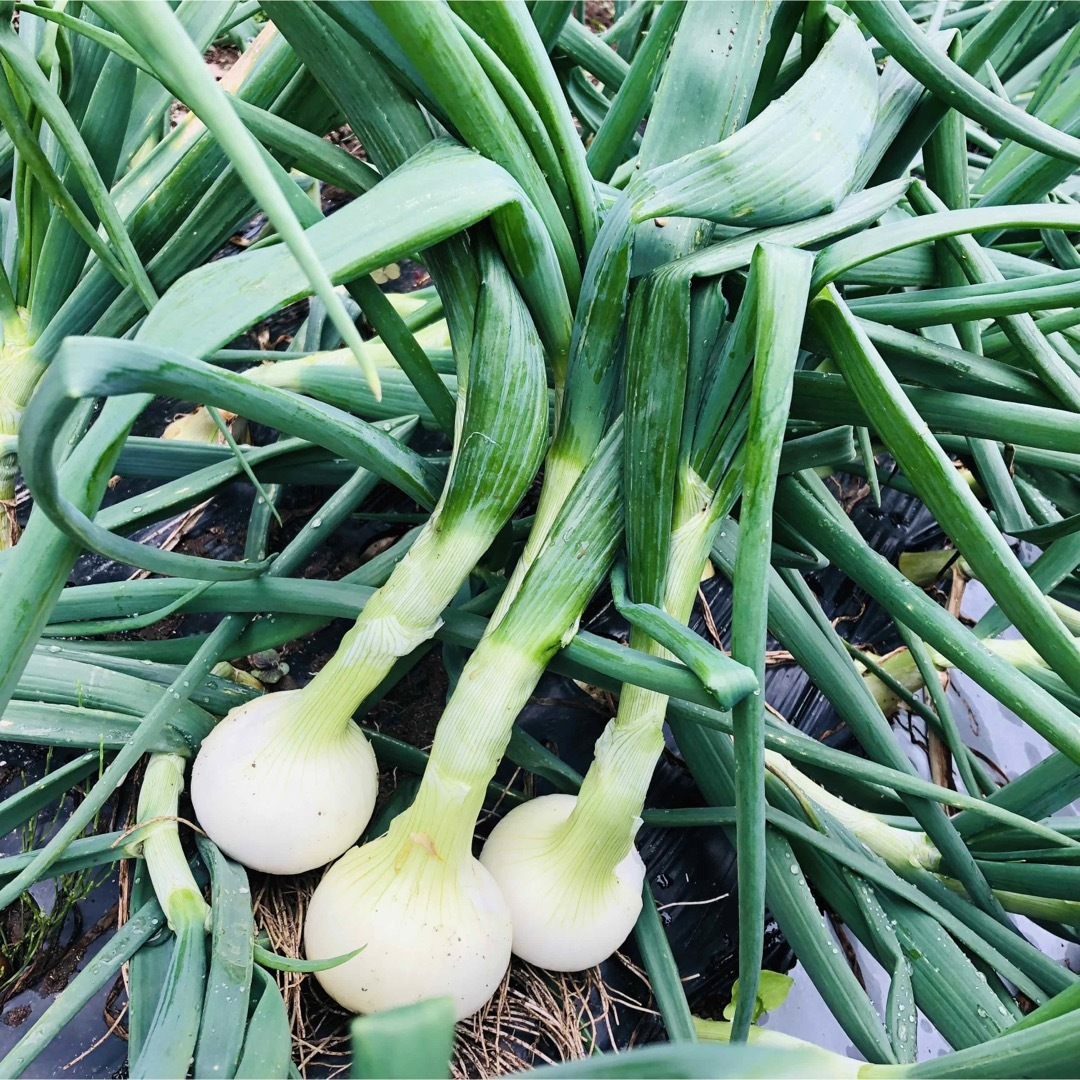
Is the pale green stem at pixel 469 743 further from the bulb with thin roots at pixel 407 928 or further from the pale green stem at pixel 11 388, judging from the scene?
the pale green stem at pixel 11 388

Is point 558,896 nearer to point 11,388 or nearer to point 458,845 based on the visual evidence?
point 458,845

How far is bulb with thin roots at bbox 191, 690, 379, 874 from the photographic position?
558 millimetres

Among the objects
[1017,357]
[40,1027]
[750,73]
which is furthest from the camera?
[1017,357]

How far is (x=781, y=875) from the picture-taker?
646 millimetres

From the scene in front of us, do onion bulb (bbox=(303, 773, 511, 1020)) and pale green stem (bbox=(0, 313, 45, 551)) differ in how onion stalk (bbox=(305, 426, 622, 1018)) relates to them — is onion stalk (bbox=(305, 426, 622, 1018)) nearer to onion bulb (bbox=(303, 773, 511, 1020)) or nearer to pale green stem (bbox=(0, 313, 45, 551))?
onion bulb (bbox=(303, 773, 511, 1020))

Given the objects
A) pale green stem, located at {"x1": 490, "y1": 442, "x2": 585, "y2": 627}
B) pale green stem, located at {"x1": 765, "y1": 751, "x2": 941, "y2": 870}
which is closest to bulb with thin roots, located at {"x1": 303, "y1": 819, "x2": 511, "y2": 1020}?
pale green stem, located at {"x1": 490, "y1": 442, "x2": 585, "y2": 627}

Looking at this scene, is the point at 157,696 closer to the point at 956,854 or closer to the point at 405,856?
the point at 405,856

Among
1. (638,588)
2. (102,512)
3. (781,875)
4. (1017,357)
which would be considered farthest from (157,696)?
(1017,357)

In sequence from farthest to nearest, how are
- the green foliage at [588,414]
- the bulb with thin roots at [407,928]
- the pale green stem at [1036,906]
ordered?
1. the pale green stem at [1036,906]
2. the bulb with thin roots at [407,928]
3. the green foliage at [588,414]

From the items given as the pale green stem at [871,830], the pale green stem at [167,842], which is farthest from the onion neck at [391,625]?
the pale green stem at [871,830]

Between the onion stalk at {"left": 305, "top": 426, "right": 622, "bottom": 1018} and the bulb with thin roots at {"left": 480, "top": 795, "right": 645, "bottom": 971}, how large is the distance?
0.10 feet

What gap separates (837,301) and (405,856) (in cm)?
42

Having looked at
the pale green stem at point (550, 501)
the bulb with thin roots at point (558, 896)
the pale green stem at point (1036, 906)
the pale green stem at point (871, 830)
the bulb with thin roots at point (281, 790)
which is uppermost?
the pale green stem at point (550, 501)

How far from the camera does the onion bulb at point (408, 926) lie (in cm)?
53
